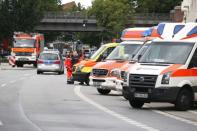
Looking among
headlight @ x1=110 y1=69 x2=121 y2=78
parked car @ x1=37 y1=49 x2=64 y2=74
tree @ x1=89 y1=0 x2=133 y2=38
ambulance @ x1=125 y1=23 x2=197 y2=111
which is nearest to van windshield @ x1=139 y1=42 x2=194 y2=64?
ambulance @ x1=125 y1=23 x2=197 y2=111

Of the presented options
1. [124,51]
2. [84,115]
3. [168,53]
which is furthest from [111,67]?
[84,115]

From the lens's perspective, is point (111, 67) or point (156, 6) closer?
point (111, 67)

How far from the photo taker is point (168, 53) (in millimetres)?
22094

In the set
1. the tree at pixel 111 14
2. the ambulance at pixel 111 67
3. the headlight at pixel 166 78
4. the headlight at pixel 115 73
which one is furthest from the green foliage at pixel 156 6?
the headlight at pixel 166 78

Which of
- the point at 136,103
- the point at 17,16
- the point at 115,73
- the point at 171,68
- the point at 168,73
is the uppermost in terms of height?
the point at 171,68

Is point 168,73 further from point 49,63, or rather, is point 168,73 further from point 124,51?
point 49,63

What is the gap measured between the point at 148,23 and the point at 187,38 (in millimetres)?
96613

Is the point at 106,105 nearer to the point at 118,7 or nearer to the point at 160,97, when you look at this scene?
the point at 160,97

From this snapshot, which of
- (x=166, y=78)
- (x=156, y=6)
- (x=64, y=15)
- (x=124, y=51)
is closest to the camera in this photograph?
(x=166, y=78)

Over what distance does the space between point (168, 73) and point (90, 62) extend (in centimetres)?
1266

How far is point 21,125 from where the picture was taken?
15758 mm

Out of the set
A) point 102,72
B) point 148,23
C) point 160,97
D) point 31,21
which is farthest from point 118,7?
point 160,97

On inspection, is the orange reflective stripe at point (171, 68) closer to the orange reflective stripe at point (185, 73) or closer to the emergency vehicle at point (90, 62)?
the orange reflective stripe at point (185, 73)

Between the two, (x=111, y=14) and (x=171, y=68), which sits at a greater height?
(x=171, y=68)
